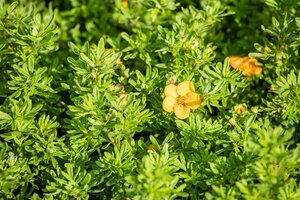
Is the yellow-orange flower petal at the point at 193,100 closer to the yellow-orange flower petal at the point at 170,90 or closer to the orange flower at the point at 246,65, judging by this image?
the yellow-orange flower petal at the point at 170,90

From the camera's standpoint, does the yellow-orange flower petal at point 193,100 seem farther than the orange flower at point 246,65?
No

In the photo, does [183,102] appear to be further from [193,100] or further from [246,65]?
[246,65]

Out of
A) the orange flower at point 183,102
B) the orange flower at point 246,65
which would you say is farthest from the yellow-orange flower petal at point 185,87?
the orange flower at point 246,65

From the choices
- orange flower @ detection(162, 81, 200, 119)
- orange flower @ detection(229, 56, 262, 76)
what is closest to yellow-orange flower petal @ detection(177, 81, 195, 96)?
orange flower @ detection(162, 81, 200, 119)

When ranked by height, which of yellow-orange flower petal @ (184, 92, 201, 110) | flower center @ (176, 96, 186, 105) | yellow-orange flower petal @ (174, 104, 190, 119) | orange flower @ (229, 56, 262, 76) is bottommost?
orange flower @ (229, 56, 262, 76)

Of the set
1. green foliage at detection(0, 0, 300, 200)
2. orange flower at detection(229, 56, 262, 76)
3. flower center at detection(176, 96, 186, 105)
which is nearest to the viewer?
green foliage at detection(0, 0, 300, 200)

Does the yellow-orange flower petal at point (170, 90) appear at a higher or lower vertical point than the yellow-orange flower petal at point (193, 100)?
higher

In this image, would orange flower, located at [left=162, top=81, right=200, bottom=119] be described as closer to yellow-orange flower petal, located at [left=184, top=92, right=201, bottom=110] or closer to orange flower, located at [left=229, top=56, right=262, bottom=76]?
yellow-orange flower petal, located at [left=184, top=92, right=201, bottom=110]

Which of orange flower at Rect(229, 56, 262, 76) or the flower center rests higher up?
the flower center

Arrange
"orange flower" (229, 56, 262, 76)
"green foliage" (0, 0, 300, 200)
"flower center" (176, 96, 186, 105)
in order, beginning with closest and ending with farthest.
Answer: "green foliage" (0, 0, 300, 200) < "flower center" (176, 96, 186, 105) < "orange flower" (229, 56, 262, 76)
